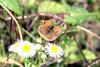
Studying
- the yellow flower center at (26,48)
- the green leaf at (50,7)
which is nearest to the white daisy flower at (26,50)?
the yellow flower center at (26,48)

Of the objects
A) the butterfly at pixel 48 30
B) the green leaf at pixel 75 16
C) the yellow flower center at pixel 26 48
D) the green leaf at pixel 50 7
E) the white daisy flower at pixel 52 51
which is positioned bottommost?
the white daisy flower at pixel 52 51

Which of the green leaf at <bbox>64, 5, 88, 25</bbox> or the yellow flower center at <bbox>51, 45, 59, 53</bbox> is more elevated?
the green leaf at <bbox>64, 5, 88, 25</bbox>

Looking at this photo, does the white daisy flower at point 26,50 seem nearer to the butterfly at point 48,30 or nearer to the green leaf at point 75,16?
the butterfly at point 48,30

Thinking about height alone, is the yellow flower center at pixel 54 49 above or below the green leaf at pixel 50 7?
below

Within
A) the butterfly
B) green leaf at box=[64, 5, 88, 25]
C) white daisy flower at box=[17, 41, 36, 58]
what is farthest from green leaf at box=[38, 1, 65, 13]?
white daisy flower at box=[17, 41, 36, 58]

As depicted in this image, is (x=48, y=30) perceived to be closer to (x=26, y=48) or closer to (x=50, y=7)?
(x=26, y=48)

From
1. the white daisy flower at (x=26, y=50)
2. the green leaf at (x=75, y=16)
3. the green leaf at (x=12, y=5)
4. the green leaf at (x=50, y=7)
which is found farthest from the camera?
the green leaf at (x=50, y=7)

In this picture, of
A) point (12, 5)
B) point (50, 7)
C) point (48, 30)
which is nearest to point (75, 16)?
point (50, 7)

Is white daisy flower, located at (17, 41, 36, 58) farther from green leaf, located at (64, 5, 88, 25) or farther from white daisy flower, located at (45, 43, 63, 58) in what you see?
green leaf, located at (64, 5, 88, 25)
